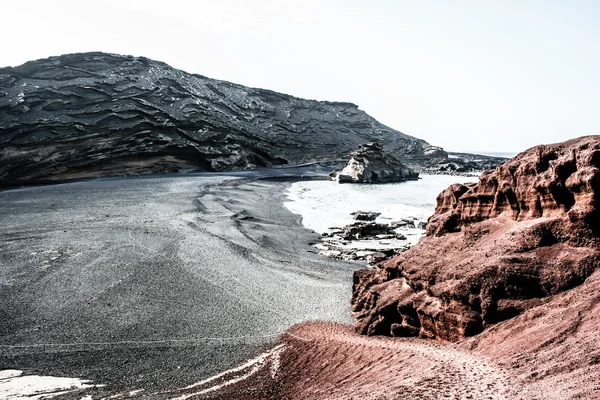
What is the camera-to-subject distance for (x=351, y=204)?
124ft

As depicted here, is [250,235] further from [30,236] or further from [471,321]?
[471,321]

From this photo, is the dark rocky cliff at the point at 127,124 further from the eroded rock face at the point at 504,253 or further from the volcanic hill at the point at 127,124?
the eroded rock face at the point at 504,253

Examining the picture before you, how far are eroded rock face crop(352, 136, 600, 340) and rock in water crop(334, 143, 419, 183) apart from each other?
5012 centimetres

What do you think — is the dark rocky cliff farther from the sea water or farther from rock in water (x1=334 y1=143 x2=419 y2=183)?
the sea water

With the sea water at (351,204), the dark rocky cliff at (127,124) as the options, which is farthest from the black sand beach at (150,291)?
the dark rocky cliff at (127,124)

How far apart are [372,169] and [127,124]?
38383mm

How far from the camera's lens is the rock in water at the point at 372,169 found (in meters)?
61.8

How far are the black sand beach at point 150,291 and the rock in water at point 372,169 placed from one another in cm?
3725

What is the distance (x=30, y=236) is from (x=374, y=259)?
16.4 meters

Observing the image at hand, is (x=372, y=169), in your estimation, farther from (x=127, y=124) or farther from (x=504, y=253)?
(x=504, y=253)

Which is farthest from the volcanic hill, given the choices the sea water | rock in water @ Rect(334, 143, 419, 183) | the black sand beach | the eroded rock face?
the eroded rock face

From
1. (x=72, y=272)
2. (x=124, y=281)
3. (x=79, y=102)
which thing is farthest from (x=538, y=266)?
(x=79, y=102)

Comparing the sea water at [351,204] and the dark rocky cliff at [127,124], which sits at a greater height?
the dark rocky cliff at [127,124]

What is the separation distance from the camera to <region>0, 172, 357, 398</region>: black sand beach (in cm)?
978
